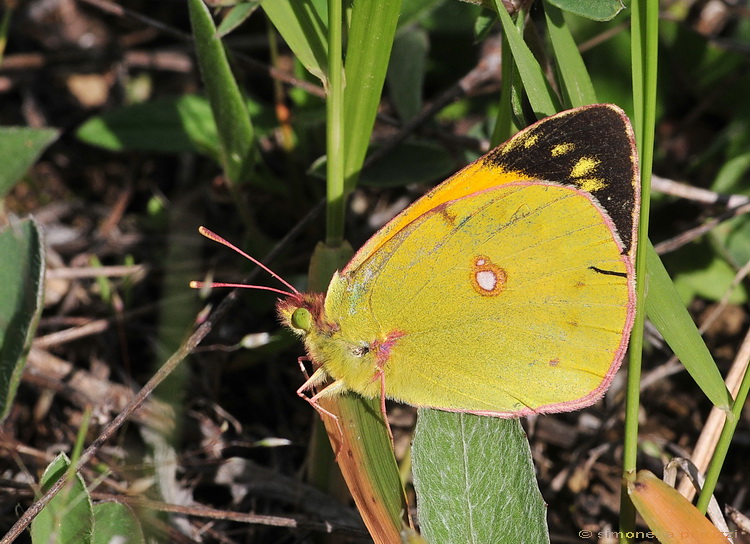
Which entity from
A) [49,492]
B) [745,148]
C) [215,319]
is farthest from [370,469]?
[745,148]

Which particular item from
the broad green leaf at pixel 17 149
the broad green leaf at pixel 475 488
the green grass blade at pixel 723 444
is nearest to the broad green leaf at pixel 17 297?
the broad green leaf at pixel 17 149

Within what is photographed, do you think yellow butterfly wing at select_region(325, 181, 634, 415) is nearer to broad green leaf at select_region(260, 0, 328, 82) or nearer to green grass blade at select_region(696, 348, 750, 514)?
green grass blade at select_region(696, 348, 750, 514)

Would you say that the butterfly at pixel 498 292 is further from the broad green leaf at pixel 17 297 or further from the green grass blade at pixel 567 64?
the broad green leaf at pixel 17 297

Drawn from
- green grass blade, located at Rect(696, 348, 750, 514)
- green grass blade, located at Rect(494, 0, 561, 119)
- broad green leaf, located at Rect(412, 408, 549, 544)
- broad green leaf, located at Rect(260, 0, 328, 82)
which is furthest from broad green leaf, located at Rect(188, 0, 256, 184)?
green grass blade, located at Rect(696, 348, 750, 514)

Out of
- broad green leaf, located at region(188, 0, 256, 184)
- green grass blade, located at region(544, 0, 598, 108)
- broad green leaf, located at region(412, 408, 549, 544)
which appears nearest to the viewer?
broad green leaf, located at region(412, 408, 549, 544)

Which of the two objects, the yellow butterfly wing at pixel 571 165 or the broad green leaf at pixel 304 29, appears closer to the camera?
the yellow butterfly wing at pixel 571 165

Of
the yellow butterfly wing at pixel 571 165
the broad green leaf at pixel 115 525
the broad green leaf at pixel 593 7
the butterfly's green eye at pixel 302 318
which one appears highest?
the broad green leaf at pixel 593 7

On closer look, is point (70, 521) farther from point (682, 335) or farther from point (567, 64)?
point (567, 64)
